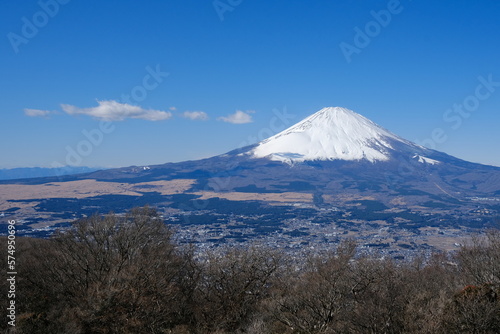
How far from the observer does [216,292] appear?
69.3 feet

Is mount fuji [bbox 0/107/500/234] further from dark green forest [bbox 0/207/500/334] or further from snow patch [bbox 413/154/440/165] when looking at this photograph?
dark green forest [bbox 0/207/500/334]

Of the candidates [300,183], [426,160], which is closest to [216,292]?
[300,183]

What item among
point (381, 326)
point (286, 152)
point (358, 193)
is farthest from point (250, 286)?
point (286, 152)

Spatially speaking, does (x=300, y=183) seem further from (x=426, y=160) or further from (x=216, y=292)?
(x=216, y=292)

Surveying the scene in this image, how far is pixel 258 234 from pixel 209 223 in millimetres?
16091

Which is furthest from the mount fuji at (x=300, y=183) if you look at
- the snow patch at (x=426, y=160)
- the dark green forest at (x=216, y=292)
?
the dark green forest at (x=216, y=292)

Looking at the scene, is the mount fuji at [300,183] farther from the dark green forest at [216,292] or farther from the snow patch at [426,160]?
the dark green forest at [216,292]

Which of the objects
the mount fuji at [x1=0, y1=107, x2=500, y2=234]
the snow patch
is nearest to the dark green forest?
the mount fuji at [x1=0, y1=107, x2=500, y2=234]

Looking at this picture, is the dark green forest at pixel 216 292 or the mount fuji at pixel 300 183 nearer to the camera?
the dark green forest at pixel 216 292

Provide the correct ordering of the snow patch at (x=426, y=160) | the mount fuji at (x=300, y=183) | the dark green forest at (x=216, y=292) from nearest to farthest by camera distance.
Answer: the dark green forest at (x=216, y=292)
the mount fuji at (x=300, y=183)
the snow patch at (x=426, y=160)

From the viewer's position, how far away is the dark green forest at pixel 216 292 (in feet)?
51.6

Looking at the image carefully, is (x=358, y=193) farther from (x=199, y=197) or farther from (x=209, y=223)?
(x=209, y=223)

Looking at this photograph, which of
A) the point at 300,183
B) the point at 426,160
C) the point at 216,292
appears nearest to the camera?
the point at 216,292

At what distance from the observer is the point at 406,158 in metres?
174
